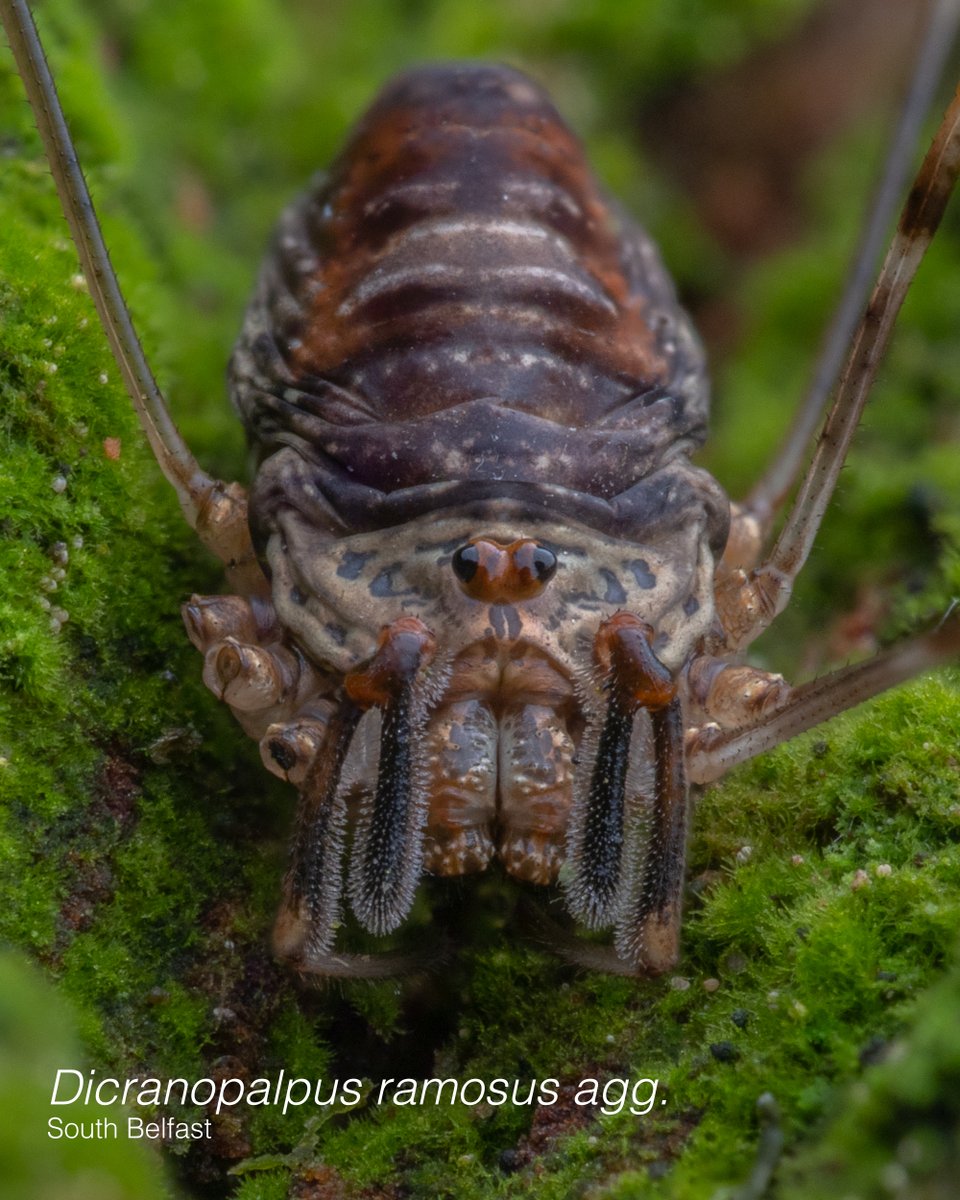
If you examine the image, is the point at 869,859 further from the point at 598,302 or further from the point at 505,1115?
the point at 598,302

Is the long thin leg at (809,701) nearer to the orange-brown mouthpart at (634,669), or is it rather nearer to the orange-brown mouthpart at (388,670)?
the orange-brown mouthpart at (634,669)

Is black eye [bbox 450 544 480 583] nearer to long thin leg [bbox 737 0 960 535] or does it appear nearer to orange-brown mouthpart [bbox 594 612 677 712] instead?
orange-brown mouthpart [bbox 594 612 677 712]

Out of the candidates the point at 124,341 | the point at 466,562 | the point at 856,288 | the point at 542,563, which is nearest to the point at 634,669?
the point at 542,563

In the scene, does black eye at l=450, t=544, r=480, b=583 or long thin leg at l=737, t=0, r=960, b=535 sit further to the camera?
long thin leg at l=737, t=0, r=960, b=535

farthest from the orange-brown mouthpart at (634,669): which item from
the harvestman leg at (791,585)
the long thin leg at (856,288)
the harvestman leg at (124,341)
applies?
the long thin leg at (856,288)

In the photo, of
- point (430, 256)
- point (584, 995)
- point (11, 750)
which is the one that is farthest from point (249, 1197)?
point (430, 256)

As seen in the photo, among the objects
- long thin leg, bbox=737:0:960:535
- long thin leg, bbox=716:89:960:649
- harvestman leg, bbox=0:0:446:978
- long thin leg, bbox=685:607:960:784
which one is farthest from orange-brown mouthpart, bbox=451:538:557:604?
long thin leg, bbox=737:0:960:535

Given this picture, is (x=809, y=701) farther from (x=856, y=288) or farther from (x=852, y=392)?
(x=856, y=288)
